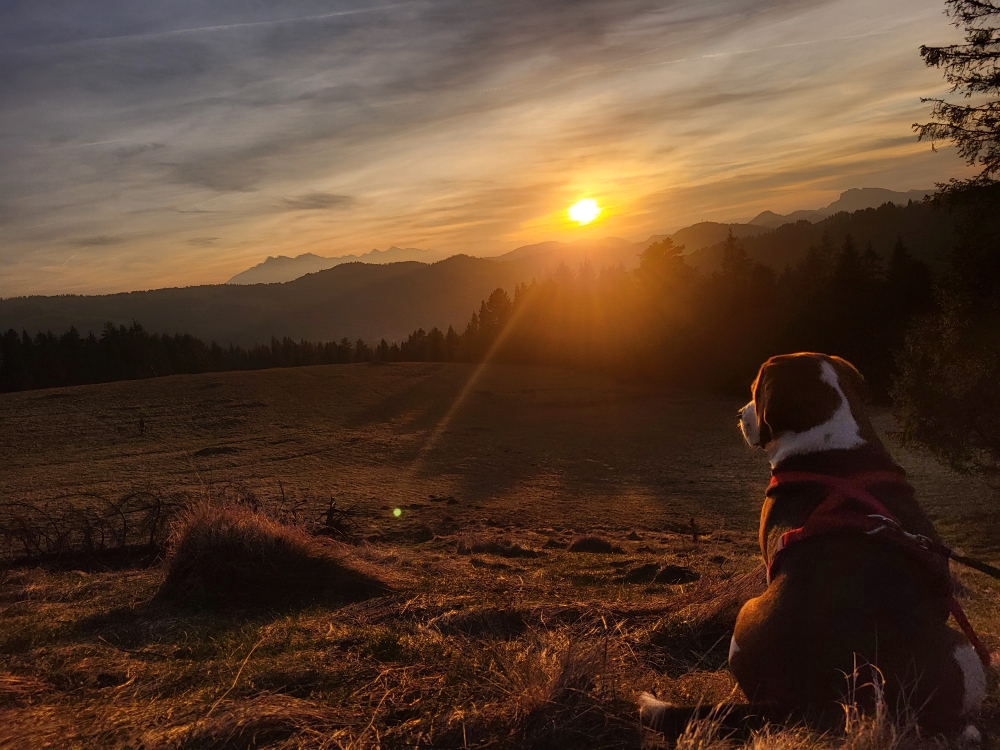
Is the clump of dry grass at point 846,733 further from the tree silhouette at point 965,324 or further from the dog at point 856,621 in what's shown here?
the tree silhouette at point 965,324

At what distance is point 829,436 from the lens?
3229 mm

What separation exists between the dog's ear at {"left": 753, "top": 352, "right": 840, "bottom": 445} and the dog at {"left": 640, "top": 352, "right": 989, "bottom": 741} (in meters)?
0.37

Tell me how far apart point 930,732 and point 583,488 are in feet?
94.6

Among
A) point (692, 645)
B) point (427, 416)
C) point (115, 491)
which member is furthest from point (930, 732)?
point (427, 416)

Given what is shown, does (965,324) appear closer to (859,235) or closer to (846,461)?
(846,461)

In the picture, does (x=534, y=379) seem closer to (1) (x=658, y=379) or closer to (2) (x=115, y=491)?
(1) (x=658, y=379)

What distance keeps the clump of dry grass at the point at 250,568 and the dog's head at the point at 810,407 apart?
12.8ft

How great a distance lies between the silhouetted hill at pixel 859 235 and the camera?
120m

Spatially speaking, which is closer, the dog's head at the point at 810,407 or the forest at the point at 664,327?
the dog's head at the point at 810,407

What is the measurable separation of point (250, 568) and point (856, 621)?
5.02 meters

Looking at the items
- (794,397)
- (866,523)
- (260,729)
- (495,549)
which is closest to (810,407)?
(794,397)

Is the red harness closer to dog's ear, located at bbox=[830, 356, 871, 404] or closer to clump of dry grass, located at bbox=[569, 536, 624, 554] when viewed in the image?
dog's ear, located at bbox=[830, 356, 871, 404]

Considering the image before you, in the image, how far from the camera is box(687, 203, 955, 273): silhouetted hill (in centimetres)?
11988

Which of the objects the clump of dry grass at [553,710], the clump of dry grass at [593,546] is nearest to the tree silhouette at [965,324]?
the clump of dry grass at [593,546]
